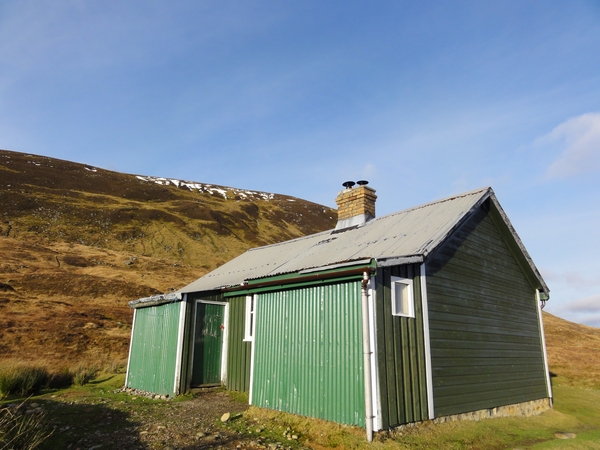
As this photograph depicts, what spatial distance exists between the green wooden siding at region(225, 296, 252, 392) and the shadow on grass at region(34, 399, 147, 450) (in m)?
3.49

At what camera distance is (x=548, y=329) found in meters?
35.7

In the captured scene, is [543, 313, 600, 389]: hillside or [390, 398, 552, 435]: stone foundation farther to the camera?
[543, 313, 600, 389]: hillside

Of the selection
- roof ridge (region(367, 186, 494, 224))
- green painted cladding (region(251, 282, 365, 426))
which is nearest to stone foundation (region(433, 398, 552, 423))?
green painted cladding (region(251, 282, 365, 426))

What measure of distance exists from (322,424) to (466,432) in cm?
303

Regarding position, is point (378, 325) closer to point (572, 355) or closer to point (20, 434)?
point (20, 434)

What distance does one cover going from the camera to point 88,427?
934 centimetres

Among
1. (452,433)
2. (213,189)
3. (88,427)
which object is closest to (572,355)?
(452,433)

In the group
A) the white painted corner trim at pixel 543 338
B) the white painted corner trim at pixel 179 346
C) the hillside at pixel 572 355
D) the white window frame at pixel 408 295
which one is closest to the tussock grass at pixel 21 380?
the white painted corner trim at pixel 179 346

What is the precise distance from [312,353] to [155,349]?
777 cm

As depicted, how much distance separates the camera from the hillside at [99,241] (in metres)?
25.1

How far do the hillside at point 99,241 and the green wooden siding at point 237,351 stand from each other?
11222mm

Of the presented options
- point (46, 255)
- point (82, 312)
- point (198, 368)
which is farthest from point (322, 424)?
point (46, 255)

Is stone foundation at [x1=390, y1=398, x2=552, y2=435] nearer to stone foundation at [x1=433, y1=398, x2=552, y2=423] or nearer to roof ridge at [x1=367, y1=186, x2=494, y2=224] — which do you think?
stone foundation at [x1=433, y1=398, x2=552, y2=423]

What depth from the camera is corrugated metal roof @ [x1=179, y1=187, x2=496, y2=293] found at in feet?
31.5
